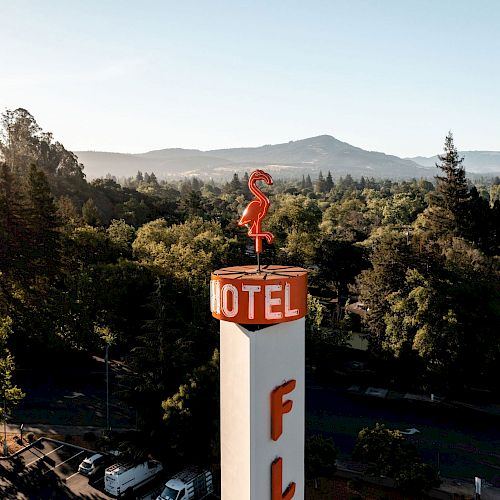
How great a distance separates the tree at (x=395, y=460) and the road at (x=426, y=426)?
4.89 m

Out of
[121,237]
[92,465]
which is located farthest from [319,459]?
[121,237]

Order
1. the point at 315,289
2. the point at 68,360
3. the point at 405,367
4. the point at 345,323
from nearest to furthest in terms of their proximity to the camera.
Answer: the point at 405,367
the point at 345,323
the point at 68,360
the point at 315,289

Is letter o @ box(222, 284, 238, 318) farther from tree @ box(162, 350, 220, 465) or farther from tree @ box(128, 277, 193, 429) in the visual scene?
tree @ box(128, 277, 193, 429)

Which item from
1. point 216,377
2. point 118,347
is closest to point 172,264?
point 118,347

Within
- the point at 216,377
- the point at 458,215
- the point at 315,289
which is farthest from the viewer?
the point at 315,289

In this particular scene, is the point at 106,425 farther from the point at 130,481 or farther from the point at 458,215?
the point at 458,215

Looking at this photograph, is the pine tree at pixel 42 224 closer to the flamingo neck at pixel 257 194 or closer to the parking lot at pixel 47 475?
the parking lot at pixel 47 475

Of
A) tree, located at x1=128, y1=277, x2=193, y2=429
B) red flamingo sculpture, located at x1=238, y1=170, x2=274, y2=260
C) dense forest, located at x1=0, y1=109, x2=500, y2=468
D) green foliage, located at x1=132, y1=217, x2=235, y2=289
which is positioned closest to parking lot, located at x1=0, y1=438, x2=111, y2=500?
dense forest, located at x1=0, y1=109, x2=500, y2=468

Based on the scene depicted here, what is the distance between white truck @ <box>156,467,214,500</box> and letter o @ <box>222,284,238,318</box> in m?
15.2

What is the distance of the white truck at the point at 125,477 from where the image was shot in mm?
27141

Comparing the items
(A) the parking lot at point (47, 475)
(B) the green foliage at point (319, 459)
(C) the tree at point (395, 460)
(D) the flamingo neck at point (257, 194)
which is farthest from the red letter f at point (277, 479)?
(A) the parking lot at point (47, 475)

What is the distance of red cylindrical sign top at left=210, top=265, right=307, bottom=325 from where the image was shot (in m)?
15.0

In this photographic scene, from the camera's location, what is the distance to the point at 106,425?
3594 cm

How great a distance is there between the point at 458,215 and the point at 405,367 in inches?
1153
